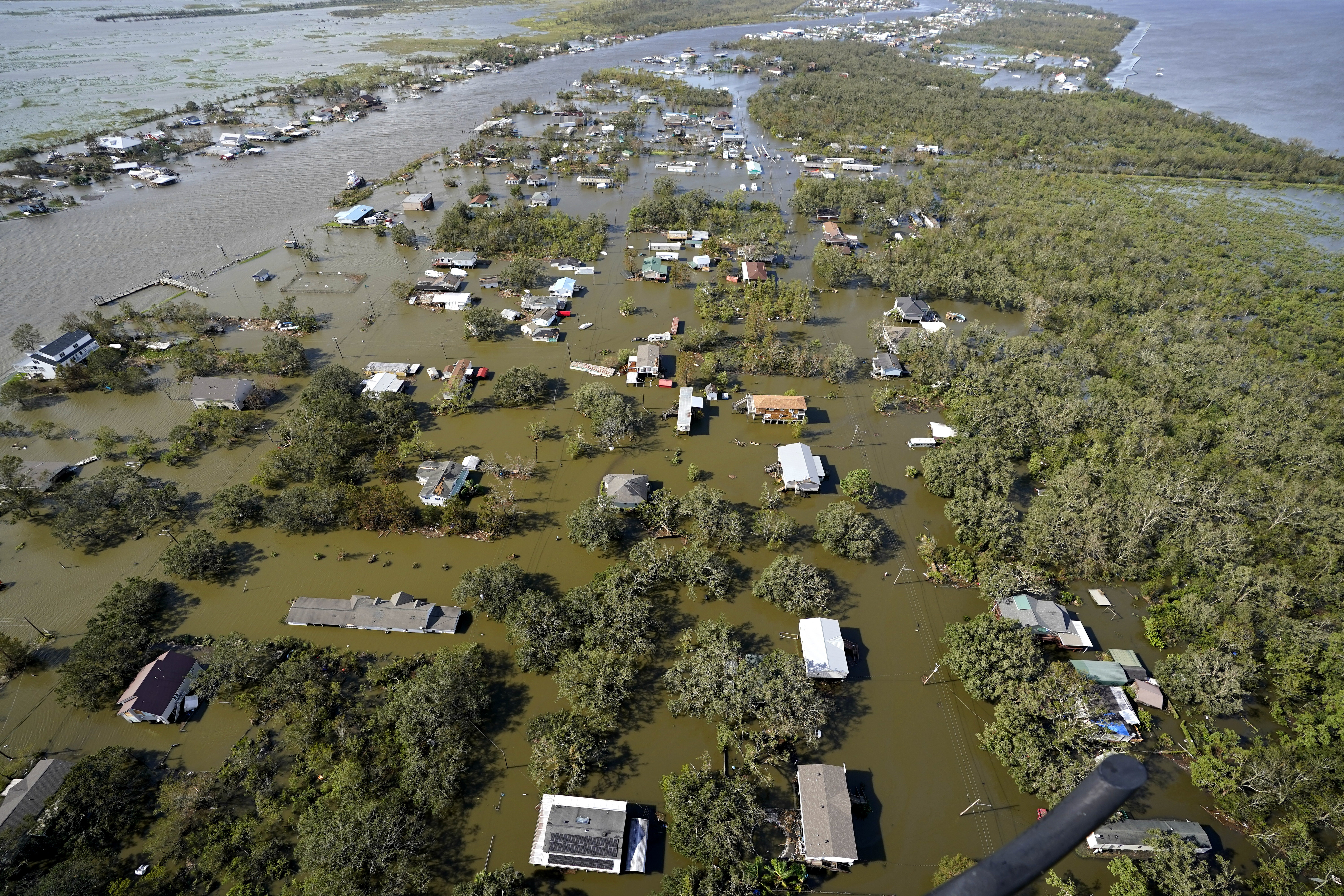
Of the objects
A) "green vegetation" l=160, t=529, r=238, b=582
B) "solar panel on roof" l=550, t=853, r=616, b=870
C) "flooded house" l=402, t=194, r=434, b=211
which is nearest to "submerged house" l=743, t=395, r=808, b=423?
"solar panel on roof" l=550, t=853, r=616, b=870

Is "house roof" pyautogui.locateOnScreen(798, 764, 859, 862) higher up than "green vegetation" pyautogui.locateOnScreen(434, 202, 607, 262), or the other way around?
"green vegetation" pyautogui.locateOnScreen(434, 202, 607, 262)

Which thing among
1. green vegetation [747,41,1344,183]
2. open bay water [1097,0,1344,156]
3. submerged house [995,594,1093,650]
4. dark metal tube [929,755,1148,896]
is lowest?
submerged house [995,594,1093,650]

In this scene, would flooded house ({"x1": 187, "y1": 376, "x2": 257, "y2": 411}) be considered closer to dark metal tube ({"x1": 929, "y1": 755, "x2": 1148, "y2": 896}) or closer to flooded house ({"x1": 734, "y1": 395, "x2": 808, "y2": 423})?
flooded house ({"x1": 734, "y1": 395, "x2": 808, "y2": 423})

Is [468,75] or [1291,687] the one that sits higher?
[468,75]

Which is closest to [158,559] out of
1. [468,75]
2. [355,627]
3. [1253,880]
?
[355,627]

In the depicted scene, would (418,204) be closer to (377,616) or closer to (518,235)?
(518,235)

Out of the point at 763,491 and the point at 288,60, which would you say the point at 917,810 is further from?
the point at 288,60

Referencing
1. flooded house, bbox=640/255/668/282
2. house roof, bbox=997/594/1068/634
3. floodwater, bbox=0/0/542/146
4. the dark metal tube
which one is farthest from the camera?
floodwater, bbox=0/0/542/146

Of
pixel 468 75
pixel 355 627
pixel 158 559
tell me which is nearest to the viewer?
pixel 355 627
